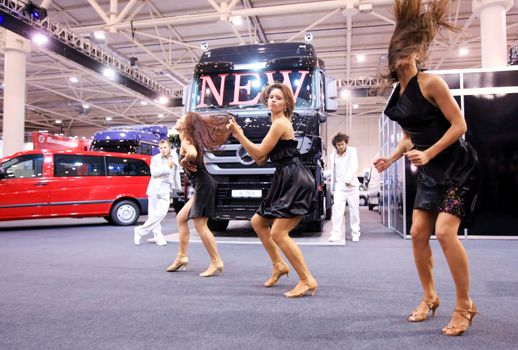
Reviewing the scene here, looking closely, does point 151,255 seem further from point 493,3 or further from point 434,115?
point 493,3

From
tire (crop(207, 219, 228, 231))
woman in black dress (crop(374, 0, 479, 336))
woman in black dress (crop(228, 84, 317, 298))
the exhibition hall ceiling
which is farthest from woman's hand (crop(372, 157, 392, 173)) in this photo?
the exhibition hall ceiling

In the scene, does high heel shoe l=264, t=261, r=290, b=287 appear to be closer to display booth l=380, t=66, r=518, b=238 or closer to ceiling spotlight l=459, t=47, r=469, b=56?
display booth l=380, t=66, r=518, b=238

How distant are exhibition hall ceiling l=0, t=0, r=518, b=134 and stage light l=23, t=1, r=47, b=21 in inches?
25.7

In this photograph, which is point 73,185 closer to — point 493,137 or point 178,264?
point 178,264

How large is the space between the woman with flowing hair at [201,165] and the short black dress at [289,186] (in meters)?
0.84

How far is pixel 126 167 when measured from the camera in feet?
30.6

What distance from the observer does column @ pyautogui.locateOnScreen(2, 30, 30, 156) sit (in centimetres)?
1309

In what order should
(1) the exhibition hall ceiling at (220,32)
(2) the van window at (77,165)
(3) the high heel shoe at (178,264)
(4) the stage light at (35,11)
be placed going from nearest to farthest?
(3) the high heel shoe at (178,264) < (2) the van window at (77,165) < (4) the stage light at (35,11) < (1) the exhibition hall ceiling at (220,32)

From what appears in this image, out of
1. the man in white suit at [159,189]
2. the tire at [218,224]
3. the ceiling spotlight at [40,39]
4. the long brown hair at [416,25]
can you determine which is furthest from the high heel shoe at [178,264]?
the ceiling spotlight at [40,39]

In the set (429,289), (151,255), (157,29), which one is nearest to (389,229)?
(151,255)

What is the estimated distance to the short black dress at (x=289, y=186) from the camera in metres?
3.03

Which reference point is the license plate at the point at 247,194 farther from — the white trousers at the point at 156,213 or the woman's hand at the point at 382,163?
the woman's hand at the point at 382,163

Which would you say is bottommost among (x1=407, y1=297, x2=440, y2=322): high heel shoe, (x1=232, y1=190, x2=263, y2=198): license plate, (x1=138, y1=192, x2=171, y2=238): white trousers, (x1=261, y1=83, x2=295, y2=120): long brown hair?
(x1=407, y1=297, x2=440, y2=322): high heel shoe

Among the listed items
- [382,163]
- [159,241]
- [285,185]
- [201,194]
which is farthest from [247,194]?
[382,163]
